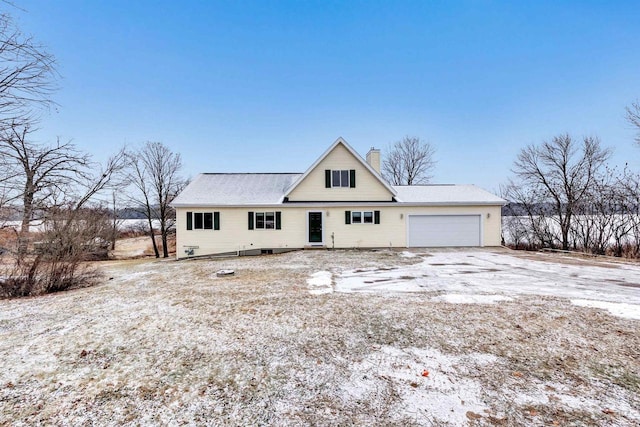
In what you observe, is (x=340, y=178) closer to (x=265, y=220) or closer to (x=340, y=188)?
(x=340, y=188)

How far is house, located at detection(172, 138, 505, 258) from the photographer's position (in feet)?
49.6

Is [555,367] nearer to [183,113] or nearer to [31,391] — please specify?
[31,391]

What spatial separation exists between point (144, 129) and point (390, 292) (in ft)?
87.7

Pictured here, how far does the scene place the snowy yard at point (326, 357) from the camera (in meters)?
2.54

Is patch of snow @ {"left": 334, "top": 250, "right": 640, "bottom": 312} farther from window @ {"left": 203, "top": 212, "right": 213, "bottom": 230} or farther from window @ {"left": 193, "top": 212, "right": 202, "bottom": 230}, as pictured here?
window @ {"left": 193, "top": 212, "right": 202, "bottom": 230}

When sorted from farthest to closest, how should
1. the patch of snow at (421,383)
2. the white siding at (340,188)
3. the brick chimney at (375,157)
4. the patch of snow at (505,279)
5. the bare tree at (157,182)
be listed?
the bare tree at (157,182) < the brick chimney at (375,157) < the white siding at (340,188) < the patch of snow at (505,279) < the patch of snow at (421,383)

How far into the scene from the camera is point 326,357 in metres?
3.49

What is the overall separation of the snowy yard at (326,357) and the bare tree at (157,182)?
64.4 ft

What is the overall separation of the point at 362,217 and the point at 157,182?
20.8 m

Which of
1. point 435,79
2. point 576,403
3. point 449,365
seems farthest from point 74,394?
point 435,79

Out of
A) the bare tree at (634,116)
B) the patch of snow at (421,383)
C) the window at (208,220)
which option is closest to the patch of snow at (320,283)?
the patch of snow at (421,383)

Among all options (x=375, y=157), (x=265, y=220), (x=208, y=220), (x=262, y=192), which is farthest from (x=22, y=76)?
(x=375, y=157)

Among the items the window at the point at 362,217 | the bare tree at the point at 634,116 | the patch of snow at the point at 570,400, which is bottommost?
the patch of snow at the point at 570,400

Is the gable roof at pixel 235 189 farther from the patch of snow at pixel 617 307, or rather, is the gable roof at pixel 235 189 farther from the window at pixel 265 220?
the patch of snow at pixel 617 307
